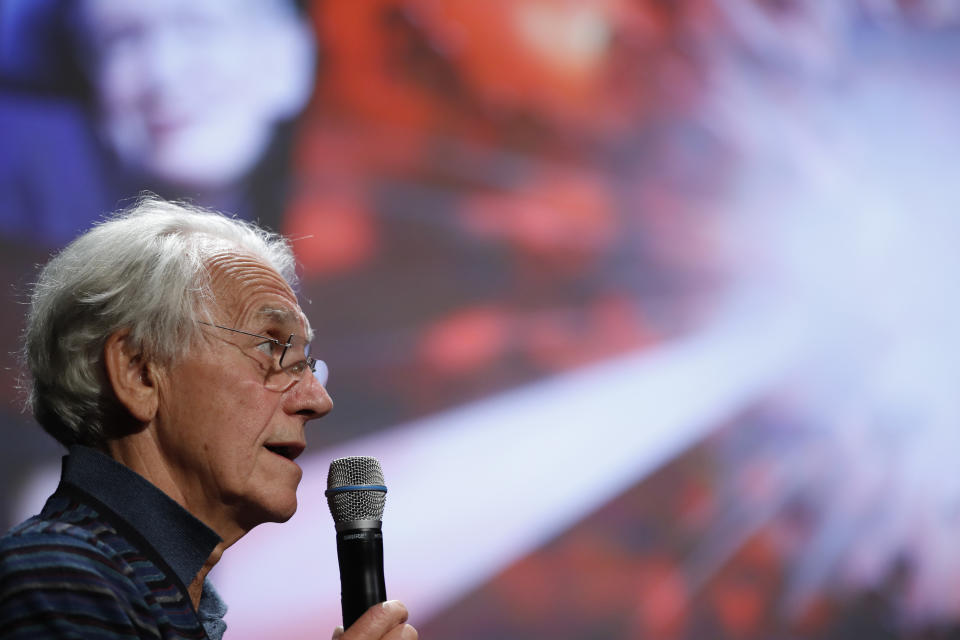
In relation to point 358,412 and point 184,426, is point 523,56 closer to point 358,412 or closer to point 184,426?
point 358,412

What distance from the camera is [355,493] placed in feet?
4.03

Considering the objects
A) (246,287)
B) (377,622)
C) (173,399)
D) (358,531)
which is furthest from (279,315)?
(377,622)

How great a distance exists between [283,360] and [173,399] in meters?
0.15

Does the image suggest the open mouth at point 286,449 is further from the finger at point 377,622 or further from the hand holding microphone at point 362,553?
the finger at point 377,622

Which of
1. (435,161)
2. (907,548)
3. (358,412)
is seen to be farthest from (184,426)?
(907,548)

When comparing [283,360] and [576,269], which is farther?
[576,269]

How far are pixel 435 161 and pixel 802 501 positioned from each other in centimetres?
140

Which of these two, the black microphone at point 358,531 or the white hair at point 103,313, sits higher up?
the white hair at point 103,313

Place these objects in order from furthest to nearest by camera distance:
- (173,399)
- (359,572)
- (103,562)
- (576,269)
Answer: (576,269), (173,399), (359,572), (103,562)

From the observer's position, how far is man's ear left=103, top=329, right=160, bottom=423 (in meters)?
1.25

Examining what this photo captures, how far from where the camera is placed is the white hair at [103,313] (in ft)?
4.16

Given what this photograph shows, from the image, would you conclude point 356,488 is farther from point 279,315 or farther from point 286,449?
point 279,315

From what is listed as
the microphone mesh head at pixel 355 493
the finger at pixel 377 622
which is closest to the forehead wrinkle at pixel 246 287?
the microphone mesh head at pixel 355 493

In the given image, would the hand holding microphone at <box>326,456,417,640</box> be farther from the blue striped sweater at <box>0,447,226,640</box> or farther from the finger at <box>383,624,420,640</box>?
the blue striped sweater at <box>0,447,226,640</box>
